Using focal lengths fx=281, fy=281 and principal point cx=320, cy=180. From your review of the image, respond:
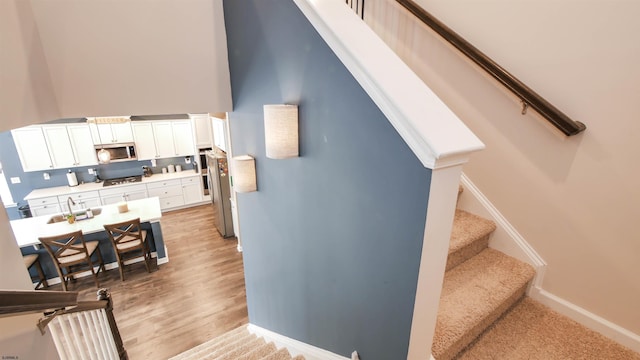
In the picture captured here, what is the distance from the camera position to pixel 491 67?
69.6 inches

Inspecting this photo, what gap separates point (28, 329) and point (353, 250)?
1.40 m

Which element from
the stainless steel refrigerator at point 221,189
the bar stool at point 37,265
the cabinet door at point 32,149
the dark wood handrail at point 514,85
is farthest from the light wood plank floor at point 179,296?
the dark wood handrail at point 514,85

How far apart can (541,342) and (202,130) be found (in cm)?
704

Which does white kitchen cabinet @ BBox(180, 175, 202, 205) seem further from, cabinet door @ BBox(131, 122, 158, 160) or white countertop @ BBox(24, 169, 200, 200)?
cabinet door @ BBox(131, 122, 158, 160)

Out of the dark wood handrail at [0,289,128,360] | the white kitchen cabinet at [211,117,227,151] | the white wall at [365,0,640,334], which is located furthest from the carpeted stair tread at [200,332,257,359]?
the white kitchen cabinet at [211,117,227,151]

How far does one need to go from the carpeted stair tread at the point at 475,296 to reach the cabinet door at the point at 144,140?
6.96 meters

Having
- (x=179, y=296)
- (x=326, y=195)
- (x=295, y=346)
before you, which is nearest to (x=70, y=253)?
(x=179, y=296)

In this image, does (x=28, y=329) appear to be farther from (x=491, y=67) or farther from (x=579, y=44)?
(x=579, y=44)

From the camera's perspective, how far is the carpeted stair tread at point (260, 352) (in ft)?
7.27

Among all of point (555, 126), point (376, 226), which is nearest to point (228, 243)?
point (376, 226)

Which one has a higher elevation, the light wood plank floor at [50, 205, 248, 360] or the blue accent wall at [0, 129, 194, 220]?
the blue accent wall at [0, 129, 194, 220]

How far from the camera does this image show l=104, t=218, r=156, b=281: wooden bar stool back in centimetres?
422

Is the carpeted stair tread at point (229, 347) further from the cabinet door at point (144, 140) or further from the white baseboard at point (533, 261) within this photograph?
the cabinet door at point (144, 140)

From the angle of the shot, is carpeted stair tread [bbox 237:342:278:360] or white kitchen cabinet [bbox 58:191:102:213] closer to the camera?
carpeted stair tread [bbox 237:342:278:360]
